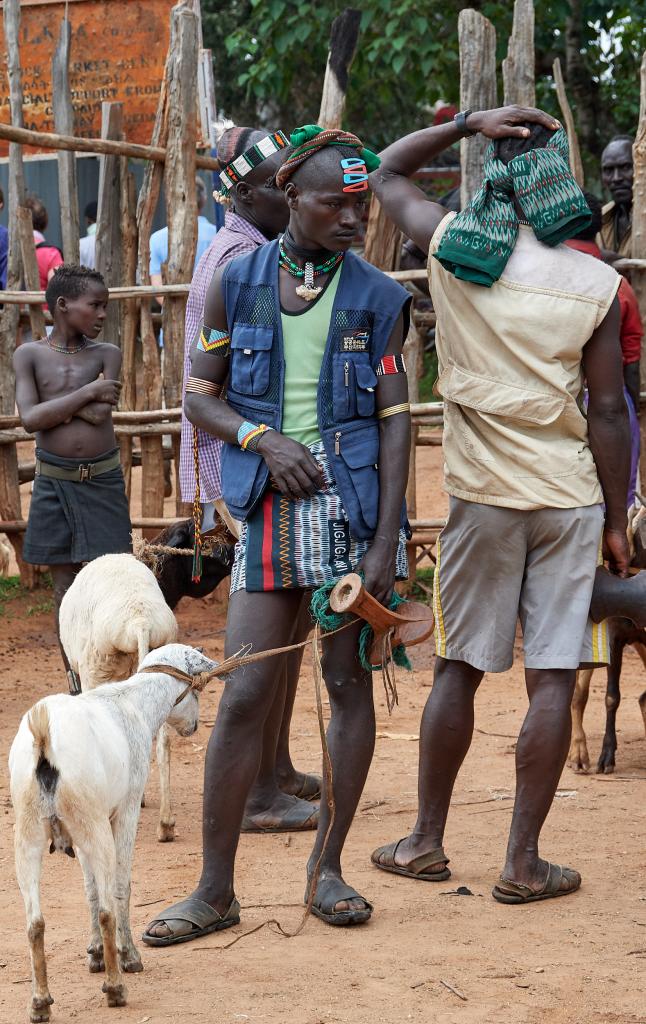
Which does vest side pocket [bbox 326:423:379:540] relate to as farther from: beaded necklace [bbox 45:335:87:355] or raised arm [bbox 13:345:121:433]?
beaded necklace [bbox 45:335:87:355]

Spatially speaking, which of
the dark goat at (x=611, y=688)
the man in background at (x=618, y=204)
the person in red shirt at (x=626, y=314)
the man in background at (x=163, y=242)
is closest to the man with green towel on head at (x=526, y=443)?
the dark goat at (x=611, y=688)

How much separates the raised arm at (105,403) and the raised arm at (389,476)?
2.61 metres

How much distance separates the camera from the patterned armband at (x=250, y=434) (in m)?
3.55

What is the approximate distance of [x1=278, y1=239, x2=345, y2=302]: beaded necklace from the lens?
3615mm

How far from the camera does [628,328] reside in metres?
6.27

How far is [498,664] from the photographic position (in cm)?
394

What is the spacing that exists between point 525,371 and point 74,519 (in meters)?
2.94

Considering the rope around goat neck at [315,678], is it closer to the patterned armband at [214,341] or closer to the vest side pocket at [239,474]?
the vest side pocket at [239,474]

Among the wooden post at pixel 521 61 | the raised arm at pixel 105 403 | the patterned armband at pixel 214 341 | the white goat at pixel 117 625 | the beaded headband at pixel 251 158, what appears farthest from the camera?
the wooden post at pixel 521 61

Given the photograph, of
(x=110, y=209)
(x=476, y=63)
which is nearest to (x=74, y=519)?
(x=110, y=209)

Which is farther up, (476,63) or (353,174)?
(476,63)

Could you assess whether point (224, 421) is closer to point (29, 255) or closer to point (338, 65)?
point (338, 65)

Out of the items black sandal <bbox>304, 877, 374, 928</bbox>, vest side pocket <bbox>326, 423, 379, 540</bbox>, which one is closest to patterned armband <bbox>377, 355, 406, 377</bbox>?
vest side pocket <bbox>326, 423, 379, 540</bbox>

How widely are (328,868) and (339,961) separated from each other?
36 cm
